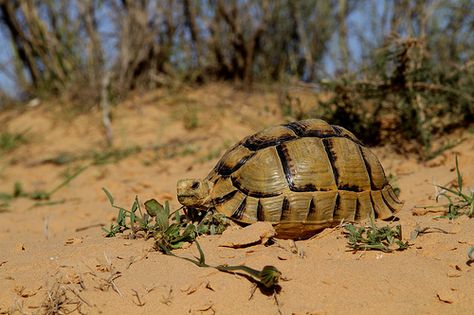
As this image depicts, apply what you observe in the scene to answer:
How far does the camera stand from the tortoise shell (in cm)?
266

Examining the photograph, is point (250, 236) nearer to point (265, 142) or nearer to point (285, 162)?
point (285, 162)

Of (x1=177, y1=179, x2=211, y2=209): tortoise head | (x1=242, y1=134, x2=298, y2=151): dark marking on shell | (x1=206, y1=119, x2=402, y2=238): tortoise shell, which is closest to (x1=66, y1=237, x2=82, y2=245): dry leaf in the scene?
(x1=177, y1=179, x2=211, y2=209): tortoise head

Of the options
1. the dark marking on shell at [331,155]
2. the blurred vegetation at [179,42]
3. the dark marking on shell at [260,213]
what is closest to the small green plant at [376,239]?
the dark marking on shell at [331,155]

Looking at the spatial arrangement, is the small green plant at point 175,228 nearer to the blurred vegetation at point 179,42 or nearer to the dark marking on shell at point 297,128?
the dark marking on shell at point 297,128

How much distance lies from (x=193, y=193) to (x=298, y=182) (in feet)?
1.83

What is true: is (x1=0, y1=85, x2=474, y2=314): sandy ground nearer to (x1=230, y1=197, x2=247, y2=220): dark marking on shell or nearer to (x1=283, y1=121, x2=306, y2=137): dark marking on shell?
(x1=230, y1=197, x2=247, y2=220): dark marking on shell

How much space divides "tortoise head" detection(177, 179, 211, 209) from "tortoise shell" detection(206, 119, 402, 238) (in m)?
0.05

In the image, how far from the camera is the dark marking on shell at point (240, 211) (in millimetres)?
2670

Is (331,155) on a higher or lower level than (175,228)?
higher

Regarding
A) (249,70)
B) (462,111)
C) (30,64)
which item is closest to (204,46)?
(249,70)

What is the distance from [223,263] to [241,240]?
188 millimetres

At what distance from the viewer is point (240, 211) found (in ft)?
8.79

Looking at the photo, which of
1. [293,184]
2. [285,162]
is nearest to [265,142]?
[285,162]

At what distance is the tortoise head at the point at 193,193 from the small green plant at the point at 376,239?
76 cm
